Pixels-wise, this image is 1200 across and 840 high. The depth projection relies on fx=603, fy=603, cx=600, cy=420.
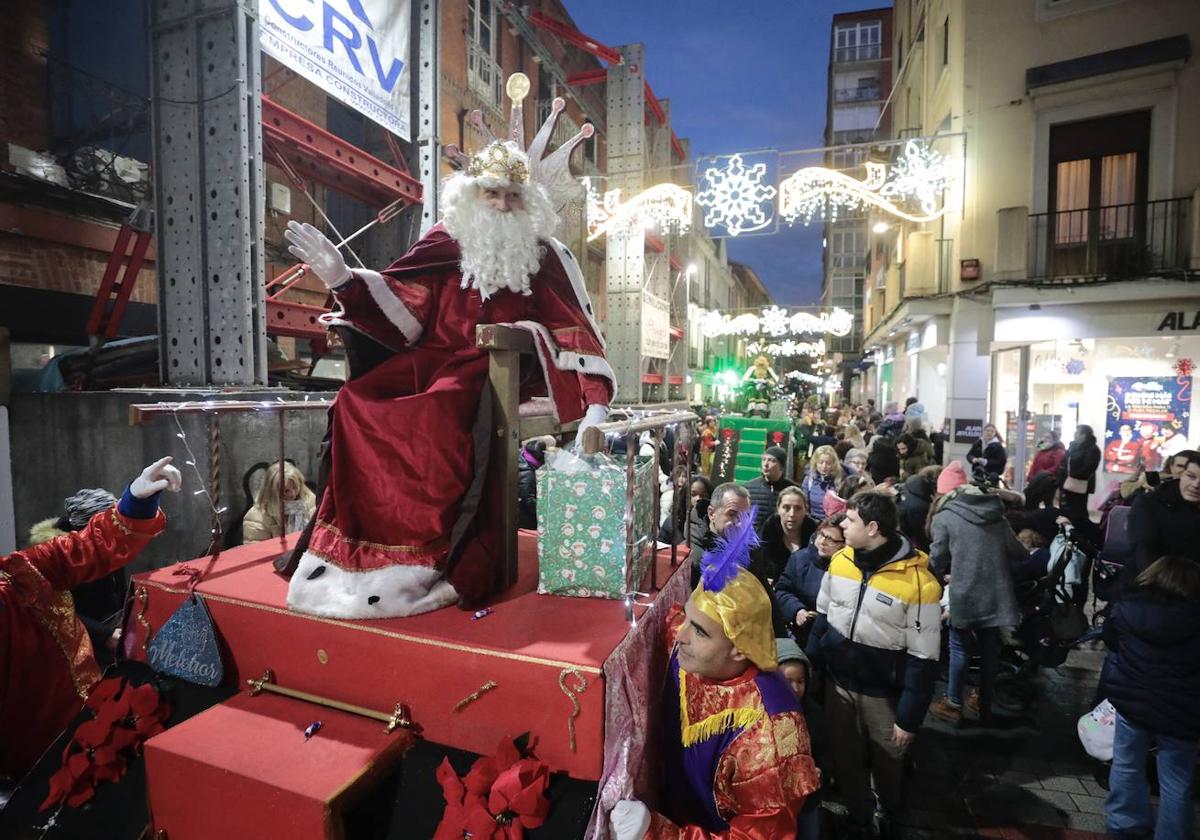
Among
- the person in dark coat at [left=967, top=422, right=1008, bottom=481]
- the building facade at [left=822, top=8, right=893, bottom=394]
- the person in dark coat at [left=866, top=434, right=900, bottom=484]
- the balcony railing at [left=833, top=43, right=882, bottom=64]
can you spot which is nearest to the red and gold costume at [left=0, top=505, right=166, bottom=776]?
the person in dark coat at [left=866, top=434, right=900, bottom=484]

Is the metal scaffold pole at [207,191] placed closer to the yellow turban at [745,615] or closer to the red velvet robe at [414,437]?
the red velvet robe at [414,437]

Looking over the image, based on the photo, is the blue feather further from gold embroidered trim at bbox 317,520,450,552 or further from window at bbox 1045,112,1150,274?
window at bbox 1045,112,1150,274

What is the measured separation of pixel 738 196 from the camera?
8.41 m

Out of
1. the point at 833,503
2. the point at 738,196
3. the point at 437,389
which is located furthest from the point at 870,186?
the point at 437,389

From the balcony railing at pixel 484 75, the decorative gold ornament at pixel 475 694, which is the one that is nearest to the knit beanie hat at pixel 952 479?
the decorative gold ornament at pixel 475 694

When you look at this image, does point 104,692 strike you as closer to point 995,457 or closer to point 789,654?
point 789,654

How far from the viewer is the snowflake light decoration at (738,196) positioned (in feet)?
27.5

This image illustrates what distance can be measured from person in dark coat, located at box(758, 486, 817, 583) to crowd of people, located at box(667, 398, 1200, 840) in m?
0.01

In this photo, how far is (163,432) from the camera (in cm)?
417

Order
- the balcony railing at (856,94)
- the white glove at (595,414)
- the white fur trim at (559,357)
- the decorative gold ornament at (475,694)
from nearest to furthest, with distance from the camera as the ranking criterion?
1. the decorative gold ornament at (475,694)
2. the white glove at (595,414)
3. the white fur trim at (559,357)
4. the balcony railing at (856,94)

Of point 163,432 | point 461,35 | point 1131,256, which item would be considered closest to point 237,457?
point 163,432

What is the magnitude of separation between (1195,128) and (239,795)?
1367 cm

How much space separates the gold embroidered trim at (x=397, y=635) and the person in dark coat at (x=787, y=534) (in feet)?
9.78

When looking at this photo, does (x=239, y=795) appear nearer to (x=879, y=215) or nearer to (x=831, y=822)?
(x=831, y=822)
